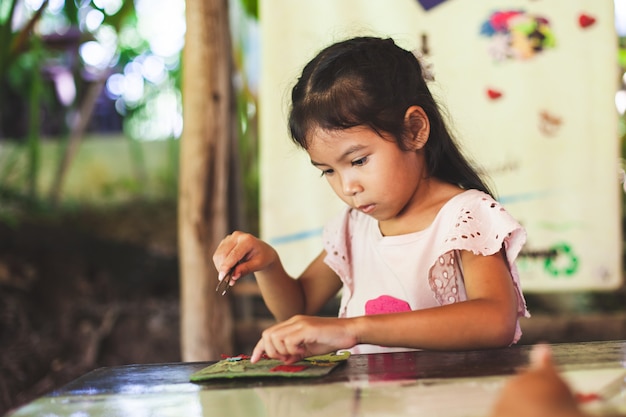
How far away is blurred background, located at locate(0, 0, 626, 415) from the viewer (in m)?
4.49

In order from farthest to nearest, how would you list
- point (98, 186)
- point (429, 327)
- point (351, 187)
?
point (98, 186), point (351, 187), point (429, 327)

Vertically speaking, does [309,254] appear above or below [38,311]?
above

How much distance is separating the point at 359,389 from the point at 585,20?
8.29 ft

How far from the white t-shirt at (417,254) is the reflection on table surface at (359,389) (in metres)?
0.34

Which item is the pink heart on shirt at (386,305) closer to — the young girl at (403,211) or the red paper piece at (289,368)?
the young girl at (403,211)

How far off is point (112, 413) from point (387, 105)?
0.89 meters

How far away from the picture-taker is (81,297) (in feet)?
15.7

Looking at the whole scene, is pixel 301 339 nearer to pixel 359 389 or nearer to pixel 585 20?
pixel 359 389

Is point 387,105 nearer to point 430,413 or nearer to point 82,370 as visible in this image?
point 430,413

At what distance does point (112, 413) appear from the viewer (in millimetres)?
1105

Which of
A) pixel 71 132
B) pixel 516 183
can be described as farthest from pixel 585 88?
pixel 71 132

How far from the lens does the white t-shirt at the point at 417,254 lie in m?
1.68

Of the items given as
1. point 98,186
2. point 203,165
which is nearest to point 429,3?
point 203,165

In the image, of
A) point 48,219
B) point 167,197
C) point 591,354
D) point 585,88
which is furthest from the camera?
point 167,197
